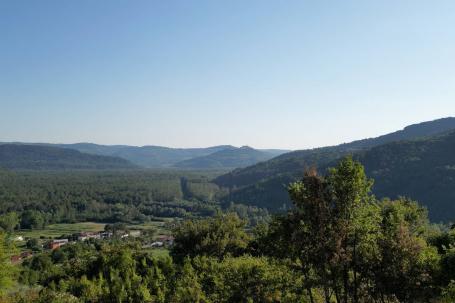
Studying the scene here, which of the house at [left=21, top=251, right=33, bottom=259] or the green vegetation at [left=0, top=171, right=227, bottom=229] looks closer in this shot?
the house at [left=21, top=251, right=33, bottom=259]

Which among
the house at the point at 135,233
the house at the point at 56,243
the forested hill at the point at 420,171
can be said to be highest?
the forested hill at the point at 420,171

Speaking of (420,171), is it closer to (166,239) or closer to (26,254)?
(166,239)

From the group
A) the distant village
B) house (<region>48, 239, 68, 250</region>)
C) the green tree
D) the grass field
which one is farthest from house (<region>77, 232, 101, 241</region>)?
the green tree

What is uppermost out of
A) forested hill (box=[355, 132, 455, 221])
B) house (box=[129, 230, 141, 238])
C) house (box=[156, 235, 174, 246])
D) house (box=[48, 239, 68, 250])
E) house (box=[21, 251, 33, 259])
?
forested hill (box=[355, 132, 455, 221])

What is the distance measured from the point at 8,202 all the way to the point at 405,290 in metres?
158

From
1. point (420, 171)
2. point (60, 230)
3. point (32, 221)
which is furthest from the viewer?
point (420, 171)

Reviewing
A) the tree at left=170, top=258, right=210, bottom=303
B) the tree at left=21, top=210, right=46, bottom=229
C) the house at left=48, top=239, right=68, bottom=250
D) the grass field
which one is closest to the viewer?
the tree at left=170, top=258, right=210, bottom=303

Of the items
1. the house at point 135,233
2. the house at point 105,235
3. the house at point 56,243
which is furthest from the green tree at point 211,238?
the house at point 135,233

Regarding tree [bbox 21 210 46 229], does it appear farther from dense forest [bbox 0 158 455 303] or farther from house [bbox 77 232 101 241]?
dense forest [bbox 0 158 455 303]

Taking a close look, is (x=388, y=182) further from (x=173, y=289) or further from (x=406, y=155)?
(x=173, y=289)

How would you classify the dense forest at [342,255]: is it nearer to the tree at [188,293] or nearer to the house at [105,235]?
the tree at [188,293]

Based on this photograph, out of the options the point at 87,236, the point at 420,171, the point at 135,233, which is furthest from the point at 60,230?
the point at 420,171

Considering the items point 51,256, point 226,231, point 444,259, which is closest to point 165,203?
point 51,256

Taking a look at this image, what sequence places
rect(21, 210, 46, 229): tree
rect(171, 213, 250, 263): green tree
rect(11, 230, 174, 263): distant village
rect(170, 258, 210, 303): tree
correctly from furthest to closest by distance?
1. rect(21, 210, 46, 229): tree
2. rect(11, 230, 174, 263): distant village
3. rect(171, 213, 250, 263): green tree
4. rect(170, 258, 210, 303): tree
